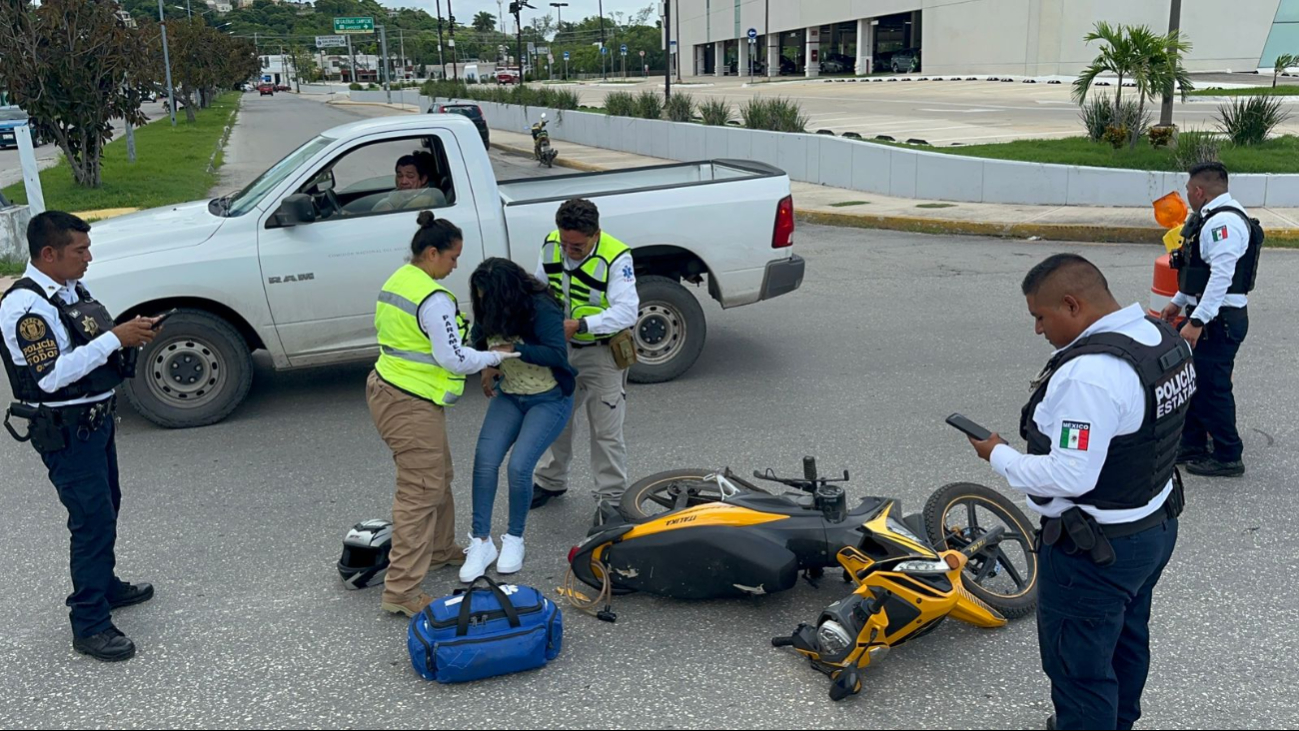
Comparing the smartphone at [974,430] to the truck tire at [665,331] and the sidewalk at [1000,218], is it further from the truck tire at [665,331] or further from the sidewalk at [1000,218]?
the sidewalk at [1000,218]

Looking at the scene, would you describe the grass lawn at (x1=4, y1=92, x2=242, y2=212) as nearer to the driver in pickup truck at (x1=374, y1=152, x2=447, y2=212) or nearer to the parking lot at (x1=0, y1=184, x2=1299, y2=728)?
the driver in pickup truck at (x1=374, y1=152, x2=447, y2=212)

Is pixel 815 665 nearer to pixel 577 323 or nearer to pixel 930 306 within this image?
pixel 577 323

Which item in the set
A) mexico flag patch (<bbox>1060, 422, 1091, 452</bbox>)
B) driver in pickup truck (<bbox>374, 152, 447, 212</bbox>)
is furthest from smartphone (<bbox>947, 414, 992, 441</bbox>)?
driver in pickup truck (<bbox>374, 152, 447, 212</bbox>)

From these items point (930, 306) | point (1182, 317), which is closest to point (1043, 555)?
point (1182, 317)

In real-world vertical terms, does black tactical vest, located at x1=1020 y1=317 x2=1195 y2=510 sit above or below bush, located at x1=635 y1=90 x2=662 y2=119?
below

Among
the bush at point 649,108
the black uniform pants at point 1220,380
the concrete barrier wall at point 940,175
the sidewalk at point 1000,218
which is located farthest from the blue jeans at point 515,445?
the bush at point 649,108

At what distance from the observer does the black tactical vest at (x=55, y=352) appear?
3986 millimetres

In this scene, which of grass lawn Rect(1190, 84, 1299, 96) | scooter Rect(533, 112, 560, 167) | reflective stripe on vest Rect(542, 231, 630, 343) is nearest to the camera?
reflective stripe on vest Rect(542, 231, 630, 343)

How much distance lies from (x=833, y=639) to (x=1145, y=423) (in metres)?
1.42

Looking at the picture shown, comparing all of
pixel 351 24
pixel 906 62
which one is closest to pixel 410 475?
pixel 906 62

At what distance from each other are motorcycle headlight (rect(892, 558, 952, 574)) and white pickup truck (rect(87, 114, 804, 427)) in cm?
414

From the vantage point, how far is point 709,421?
7051 mm

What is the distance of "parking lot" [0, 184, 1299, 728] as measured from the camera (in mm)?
3787

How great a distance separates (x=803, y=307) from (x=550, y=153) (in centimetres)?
1717
